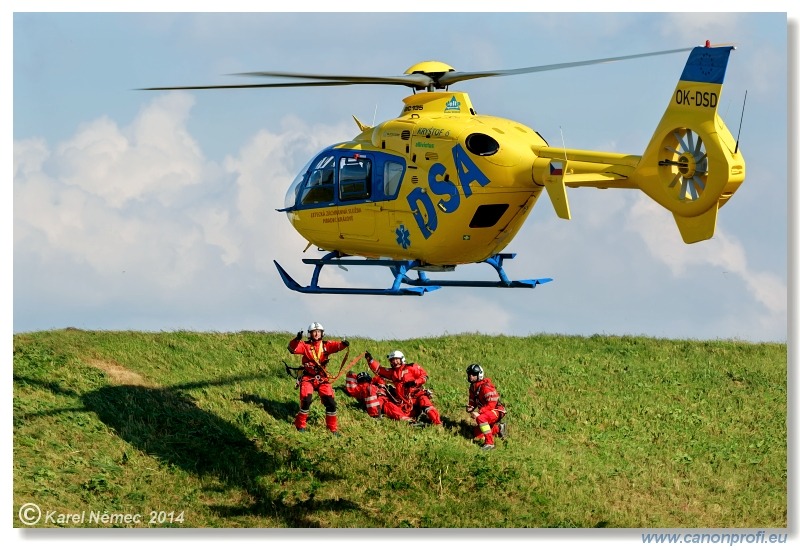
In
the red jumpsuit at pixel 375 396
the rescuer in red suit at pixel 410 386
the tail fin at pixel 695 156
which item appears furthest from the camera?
the red jumpsuit at pixel 375 396

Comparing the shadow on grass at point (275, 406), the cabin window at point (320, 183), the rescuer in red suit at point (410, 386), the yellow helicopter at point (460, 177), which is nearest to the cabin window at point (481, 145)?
the yellow helicopter at point (460, 177)

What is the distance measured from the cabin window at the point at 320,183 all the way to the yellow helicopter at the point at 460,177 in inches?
0.7

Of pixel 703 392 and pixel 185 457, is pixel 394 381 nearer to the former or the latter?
pixel 185 457

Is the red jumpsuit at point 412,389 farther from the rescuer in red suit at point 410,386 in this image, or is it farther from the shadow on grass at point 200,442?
the shadow on grass at point 200,442

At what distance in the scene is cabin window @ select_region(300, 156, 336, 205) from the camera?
73.7 feet

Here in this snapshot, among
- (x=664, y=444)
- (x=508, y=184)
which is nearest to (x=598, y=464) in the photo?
(x=664, y=444)

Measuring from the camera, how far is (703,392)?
28.2 meters

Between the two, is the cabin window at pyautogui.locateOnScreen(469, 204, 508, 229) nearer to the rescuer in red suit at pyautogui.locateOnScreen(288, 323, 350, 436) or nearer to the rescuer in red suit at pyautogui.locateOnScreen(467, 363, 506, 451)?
the rescuer in red suit at pyautogui.locateOnScreen(288, 323, 350, 436)

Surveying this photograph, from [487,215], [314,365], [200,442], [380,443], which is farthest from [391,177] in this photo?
[200,442]

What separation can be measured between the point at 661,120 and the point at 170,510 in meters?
9.91

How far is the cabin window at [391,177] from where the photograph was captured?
830 inches

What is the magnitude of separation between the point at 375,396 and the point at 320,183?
14.1 feet

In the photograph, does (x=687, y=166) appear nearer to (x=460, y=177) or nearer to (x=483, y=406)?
(x=460, y=177)

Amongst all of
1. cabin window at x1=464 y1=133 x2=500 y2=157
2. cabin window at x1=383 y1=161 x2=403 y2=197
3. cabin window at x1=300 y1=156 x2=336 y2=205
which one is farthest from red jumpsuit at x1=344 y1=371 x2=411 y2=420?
cabin window at x1=464 y1=133 x2=500 y2=157
